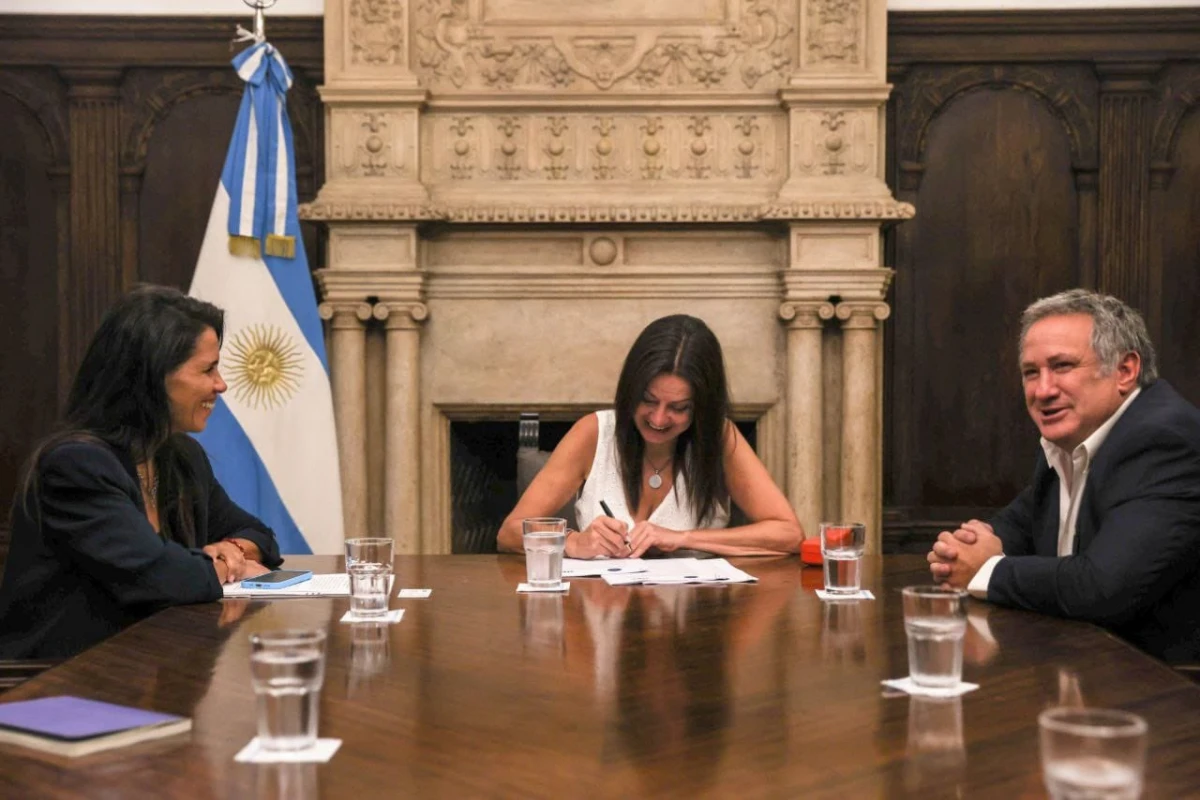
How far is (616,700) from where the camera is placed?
146 centimetres

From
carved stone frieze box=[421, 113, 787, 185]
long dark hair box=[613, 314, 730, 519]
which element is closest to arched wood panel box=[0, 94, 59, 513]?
carved stone frieze box=[421, 113, 787, 185]

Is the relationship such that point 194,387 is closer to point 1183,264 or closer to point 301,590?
point 301,590

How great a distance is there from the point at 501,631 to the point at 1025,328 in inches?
46.0

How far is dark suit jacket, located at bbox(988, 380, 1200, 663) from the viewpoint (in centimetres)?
199

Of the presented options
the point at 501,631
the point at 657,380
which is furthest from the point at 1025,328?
the point at 501,631

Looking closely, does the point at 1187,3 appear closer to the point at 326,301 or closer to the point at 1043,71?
the point at 1043,71

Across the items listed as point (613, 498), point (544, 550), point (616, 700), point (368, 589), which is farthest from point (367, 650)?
point (613, 498)

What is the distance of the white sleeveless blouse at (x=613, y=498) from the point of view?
302 cm

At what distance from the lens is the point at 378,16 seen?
4.53m

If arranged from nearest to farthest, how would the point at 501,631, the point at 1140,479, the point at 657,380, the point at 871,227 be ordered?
the point at 501,631 < the point at 1140,479 < the point at 657,380 < the point at 871,227

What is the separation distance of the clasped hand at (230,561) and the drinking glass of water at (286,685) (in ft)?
3.63

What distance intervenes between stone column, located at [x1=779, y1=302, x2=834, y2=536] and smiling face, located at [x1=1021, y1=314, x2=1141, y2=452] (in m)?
2.18

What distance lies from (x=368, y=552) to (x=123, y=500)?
420 millimetres

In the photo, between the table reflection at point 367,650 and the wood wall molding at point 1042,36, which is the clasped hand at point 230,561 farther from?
the wood wall molding at point 1042,36
